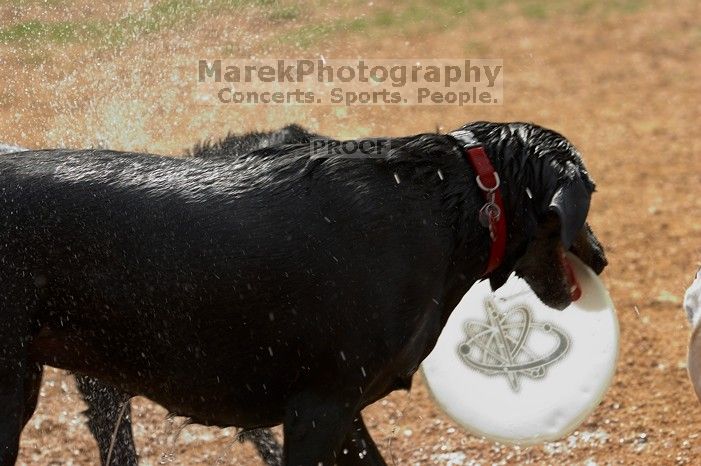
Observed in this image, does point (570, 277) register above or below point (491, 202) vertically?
below

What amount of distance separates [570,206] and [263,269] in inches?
39.0

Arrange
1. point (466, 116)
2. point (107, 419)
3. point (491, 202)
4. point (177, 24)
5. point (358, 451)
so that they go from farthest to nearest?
point (466, 116) < point (177, 24) < point (107, 419) < point (358, 451) < point (491, 202)

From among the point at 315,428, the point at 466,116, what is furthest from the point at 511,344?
the point at 466,116

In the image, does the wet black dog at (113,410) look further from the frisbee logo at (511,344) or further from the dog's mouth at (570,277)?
the dog's mouth at (570,277)

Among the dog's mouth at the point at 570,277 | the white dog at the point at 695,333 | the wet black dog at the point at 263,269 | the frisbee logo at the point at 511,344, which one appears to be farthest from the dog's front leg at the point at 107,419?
the white dog at the point at 695,333

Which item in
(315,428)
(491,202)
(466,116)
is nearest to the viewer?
(315,428)

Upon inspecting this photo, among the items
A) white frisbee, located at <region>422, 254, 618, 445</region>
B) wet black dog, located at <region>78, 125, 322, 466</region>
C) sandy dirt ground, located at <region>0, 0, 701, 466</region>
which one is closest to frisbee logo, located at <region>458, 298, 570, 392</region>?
white frisbee, located at <region>422, 254, 618, 445</region>

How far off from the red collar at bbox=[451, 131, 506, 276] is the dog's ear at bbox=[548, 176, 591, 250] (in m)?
0.17

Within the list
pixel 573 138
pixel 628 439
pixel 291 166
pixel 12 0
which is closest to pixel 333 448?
pixel 291 166

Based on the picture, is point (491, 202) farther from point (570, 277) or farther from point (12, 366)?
point (12, 366)

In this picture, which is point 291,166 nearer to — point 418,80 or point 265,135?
point 265,135

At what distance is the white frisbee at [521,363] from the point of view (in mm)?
4824

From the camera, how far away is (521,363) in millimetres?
5074

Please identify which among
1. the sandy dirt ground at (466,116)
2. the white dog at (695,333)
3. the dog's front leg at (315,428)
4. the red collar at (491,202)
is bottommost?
the sandy dirt ground at (466,116)
